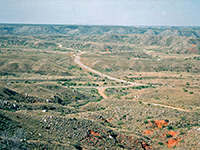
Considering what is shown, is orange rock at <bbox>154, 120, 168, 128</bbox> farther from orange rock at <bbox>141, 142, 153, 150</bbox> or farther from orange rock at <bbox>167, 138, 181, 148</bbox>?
orange rock at <bbox>141, 142, 153, 150</bbox>

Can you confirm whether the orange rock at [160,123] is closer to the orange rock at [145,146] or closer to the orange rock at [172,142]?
the orange rock at [172,142]

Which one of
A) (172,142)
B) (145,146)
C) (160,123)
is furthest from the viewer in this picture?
(160,123)

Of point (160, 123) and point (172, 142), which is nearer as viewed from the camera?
point (172, 142)

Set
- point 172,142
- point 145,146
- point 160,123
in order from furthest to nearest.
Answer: point 160,123 < point 172,142 < point 145,146

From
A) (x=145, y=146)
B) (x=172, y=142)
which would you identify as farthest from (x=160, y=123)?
(x=145, y=146)

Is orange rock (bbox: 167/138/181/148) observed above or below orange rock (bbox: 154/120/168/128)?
below

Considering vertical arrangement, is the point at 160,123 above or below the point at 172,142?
above

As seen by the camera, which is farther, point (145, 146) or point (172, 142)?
point (172, 142)

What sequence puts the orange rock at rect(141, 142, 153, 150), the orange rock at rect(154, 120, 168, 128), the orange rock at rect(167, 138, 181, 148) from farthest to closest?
the orange rock at rect(154, 120, 168, 128) → the orange rock at rect(167, 138, 181, 148) → the orange rock at rect(141, 142, 153, 150)

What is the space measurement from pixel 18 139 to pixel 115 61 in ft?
348

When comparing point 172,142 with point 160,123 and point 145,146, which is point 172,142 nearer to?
point 145,146

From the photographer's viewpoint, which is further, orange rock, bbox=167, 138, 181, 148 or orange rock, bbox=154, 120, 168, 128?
orange rock, bbox=154, 120, 168, 128

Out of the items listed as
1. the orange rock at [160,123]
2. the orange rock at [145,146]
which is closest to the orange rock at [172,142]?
the orange rock at [145,146]

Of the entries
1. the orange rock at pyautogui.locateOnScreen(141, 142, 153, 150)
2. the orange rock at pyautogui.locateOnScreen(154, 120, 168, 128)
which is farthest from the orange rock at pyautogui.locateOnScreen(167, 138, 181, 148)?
the orange rock at pyautogui.locateOnScreen(154, 120, 168, 128)
